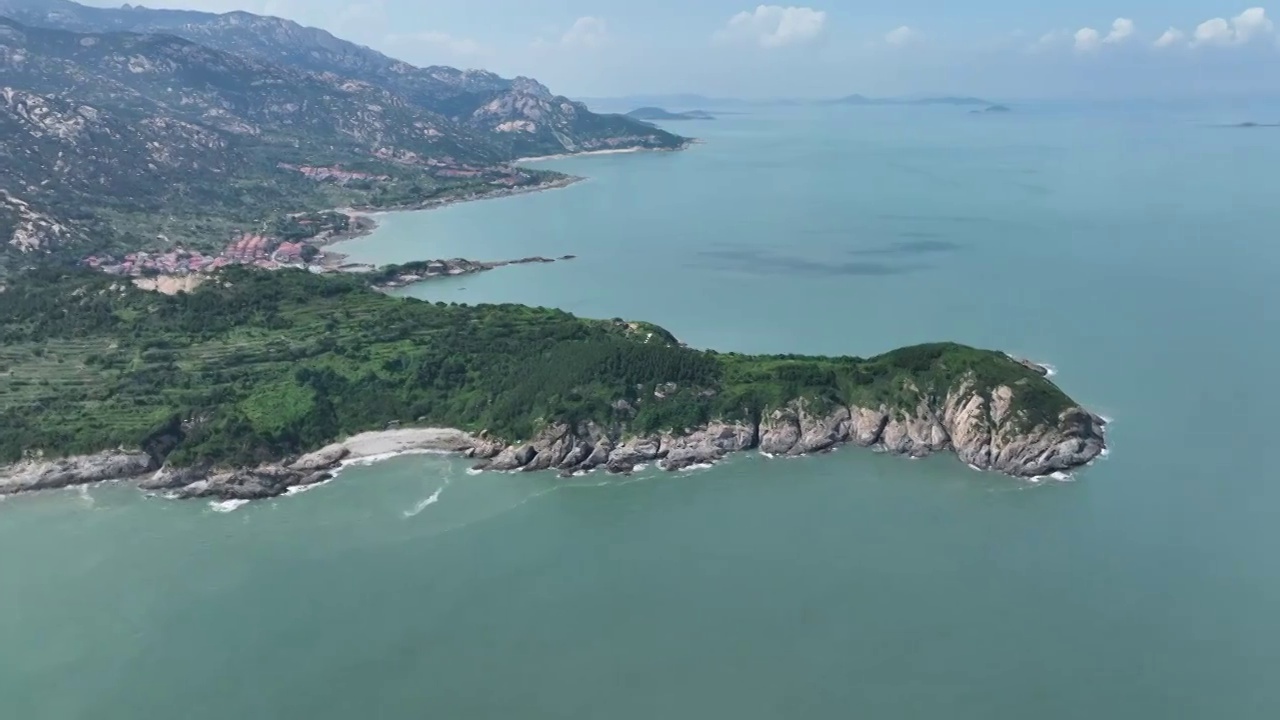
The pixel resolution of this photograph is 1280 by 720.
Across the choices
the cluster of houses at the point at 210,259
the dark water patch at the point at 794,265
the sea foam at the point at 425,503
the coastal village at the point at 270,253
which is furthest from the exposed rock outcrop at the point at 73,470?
the dark water patch at the point at 794,265

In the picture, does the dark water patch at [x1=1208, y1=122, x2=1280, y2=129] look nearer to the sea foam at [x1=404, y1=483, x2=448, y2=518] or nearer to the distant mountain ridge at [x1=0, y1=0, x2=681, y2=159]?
the distant mountain ridge at [x1=0, y1=0, x2=681, y2=159]

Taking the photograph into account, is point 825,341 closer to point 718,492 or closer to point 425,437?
point 718,492

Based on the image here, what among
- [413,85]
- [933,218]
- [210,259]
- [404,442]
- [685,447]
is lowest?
[404,442]

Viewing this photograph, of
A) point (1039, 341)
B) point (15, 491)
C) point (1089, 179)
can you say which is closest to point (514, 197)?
point (1089, 179)

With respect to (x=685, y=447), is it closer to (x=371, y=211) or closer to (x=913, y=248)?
(x=913, y=248)

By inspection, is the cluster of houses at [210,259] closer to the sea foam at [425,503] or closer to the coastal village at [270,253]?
the coastal village at [270,253]

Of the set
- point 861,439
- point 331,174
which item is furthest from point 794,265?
point 331,174
